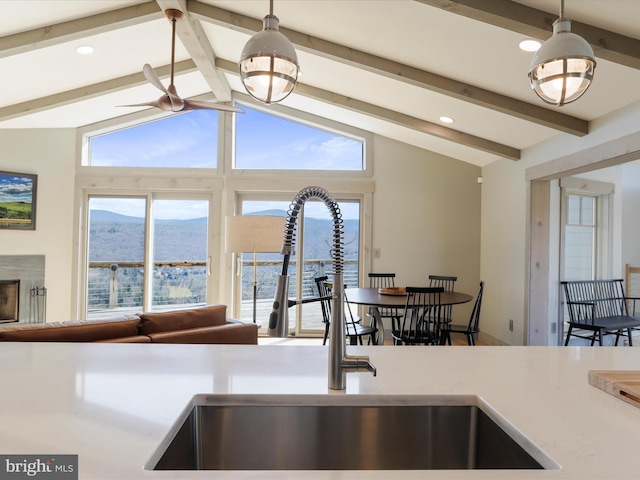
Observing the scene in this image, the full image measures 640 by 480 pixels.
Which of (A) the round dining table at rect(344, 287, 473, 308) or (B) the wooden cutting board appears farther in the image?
(A) the round dining table at rect(344, 287, 473, 308)

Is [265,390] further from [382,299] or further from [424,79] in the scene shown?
[424,79]

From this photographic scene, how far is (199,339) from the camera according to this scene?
286 centimetres

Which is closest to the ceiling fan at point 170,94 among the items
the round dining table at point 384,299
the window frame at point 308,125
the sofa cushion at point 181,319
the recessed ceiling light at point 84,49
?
the recessed ceiling light at point 84,49

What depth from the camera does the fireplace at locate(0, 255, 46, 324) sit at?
5.09m

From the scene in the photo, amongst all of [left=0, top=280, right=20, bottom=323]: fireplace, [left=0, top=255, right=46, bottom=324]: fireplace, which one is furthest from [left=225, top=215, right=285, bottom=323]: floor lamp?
[left=0, top=280, right=20, bottom=323]: fireplace

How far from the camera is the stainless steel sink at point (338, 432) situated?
98 centimetres

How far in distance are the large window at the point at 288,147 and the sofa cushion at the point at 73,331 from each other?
3.46 m

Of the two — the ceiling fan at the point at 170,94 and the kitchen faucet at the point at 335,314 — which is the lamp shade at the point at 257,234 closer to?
the ceiling fan at the point at 170,94

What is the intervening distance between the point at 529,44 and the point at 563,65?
1414 mm

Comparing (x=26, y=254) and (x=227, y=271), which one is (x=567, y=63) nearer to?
(x=227, y=271)

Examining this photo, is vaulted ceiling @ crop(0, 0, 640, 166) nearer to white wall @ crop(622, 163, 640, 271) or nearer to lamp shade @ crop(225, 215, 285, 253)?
lamp shade @ crop(225, 215, 285, 253)

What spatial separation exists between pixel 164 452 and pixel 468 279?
17.9 feet

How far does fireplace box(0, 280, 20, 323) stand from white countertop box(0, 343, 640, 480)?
185 inches

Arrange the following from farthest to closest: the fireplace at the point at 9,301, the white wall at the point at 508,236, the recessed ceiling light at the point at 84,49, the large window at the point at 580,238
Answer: the fireplace at the point at 9,301 < the large window at the point at 580,238 < the white wall at the point at 508,236 < the recessed ceiling light at the point at 84,49
